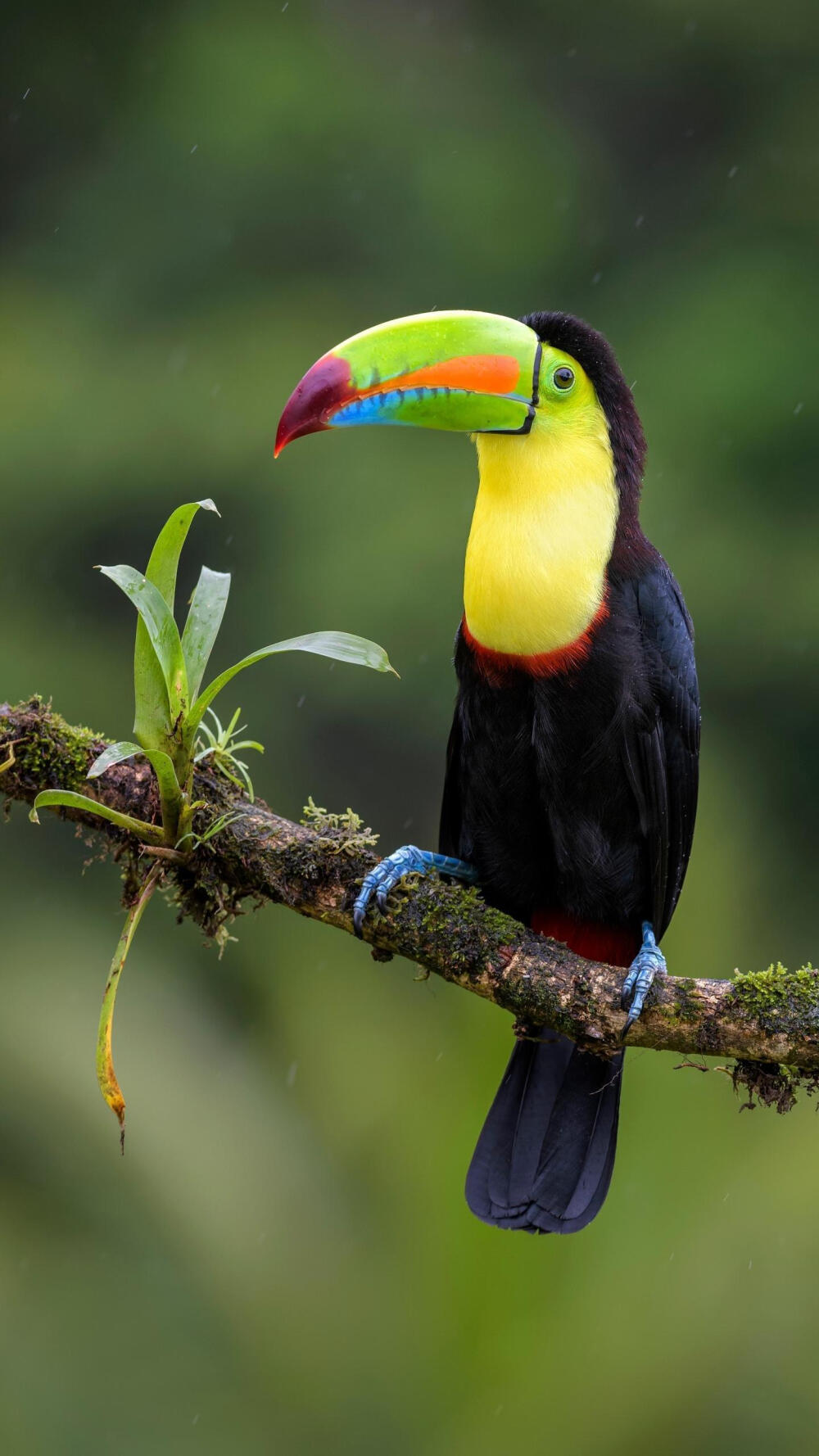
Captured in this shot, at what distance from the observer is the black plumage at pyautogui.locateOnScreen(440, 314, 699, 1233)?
7.91 feet

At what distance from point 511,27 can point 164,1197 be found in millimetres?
5376

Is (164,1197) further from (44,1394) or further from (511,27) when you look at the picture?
(511,27)

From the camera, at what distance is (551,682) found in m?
2.38

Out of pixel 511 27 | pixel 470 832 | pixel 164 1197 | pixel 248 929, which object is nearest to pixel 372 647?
pixel 470 832

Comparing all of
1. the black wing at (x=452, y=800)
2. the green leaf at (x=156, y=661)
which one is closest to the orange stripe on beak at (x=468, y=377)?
the green leaf at (x=156, y=661)

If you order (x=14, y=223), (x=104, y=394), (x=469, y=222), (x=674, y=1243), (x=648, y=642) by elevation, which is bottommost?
(x=674, y=1243)

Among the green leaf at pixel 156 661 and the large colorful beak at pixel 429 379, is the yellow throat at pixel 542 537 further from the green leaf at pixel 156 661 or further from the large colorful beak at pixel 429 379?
the green leaf at pixel 156 661

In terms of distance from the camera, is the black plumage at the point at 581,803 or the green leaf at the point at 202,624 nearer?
the green leaf at the point at 202,624

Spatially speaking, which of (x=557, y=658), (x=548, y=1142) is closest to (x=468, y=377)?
(x=557, y=658)

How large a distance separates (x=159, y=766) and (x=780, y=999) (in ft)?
2.92

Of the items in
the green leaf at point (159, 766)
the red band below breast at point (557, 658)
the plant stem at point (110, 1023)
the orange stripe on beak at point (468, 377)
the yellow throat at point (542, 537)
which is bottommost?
the plant stem at point (110, 1023)

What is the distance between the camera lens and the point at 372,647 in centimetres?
216

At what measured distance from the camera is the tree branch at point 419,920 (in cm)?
208

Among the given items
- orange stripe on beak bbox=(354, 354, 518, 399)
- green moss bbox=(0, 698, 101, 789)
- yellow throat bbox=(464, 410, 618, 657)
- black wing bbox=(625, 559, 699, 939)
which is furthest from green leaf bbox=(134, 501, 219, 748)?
black wing bbox=(625, 559, 699, 939)
